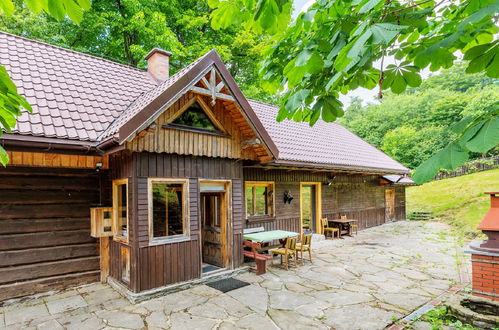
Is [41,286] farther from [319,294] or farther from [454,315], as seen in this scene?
[454,315]

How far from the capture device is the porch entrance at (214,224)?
686 cm

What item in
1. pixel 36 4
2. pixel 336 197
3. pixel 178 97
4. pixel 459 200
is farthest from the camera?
pixel 459 200

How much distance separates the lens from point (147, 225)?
5488 millimetres

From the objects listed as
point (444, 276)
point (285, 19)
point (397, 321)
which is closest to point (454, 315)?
point (397, 321)

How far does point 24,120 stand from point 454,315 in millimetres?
8068

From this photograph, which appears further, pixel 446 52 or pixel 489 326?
pixel 489 326

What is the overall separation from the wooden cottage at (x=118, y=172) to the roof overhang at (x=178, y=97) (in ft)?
0.07

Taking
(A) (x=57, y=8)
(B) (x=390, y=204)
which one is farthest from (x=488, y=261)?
(B) (x=390, y=204)

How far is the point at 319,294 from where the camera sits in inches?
219

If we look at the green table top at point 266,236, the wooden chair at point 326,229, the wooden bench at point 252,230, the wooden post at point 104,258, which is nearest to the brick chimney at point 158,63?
the wooden post at point 104,258

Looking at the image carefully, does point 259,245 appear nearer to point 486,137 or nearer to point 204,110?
point 204,110

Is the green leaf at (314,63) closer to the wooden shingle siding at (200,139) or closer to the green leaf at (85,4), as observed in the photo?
the green leaf at (85,4)

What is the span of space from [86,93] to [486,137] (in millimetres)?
7648

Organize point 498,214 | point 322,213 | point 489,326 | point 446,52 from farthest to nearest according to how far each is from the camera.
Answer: point 322,213 < point 498,214 < point 489,326 < point 446,52
